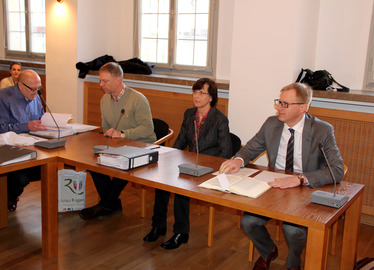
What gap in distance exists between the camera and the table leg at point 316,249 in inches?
73.2

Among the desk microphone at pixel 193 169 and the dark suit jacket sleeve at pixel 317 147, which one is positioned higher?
the dark suit jacket sleeve at pixel 317 147

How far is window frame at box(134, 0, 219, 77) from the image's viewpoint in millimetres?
5121

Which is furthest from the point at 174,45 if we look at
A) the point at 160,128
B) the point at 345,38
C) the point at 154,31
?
the point at 345,38

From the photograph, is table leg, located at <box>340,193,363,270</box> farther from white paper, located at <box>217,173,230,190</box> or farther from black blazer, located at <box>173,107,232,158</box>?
black blazer, located at <box>173,107,232,158</box>

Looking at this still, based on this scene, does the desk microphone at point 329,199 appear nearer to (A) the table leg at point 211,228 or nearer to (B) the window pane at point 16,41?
(A) the table leg at point 211,228

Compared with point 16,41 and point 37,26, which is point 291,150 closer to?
point 37,26

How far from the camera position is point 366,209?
12.5 ft

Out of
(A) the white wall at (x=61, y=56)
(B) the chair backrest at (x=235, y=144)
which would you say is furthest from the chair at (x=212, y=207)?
(A) the white wall at (x=61, y=56)

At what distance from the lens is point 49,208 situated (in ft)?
9.52

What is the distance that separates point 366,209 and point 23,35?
6.00 m

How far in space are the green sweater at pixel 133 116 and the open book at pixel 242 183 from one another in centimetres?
133

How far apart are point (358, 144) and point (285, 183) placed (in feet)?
5.76

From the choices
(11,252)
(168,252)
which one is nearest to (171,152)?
(168,252)

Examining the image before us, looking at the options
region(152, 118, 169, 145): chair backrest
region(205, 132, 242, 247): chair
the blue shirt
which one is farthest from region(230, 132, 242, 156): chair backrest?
the blue shirt
